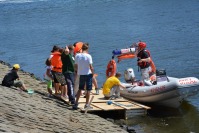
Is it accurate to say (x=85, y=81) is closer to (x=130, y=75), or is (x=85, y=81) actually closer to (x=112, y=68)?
(x=112, y=68)

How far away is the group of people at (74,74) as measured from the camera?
525 inches

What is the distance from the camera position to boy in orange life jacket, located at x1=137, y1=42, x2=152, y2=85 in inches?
657

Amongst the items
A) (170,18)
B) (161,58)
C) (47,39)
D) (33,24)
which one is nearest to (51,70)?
(161,58)

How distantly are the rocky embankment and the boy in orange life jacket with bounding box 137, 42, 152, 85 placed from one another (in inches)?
133

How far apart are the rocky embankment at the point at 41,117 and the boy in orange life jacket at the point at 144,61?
3.39 meters

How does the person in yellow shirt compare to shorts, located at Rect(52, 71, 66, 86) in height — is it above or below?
below

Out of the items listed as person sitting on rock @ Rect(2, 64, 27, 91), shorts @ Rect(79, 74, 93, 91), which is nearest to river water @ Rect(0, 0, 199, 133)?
shorts @ Rect(79, 74, 93, 91)

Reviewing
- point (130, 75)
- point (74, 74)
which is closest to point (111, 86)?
point (130, 75)

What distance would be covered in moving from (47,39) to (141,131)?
24214 millimetres

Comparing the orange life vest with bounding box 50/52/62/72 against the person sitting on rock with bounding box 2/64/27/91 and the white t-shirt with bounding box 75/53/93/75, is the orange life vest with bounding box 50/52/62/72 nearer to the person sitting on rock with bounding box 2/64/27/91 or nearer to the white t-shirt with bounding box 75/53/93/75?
the person sitting on rock with bounding box 2/64/27/91

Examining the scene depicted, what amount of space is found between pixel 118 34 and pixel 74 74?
940 inches

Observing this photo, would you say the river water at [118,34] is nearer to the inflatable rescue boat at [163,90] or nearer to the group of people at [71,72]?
the inflatable rescue boat at [163,90]

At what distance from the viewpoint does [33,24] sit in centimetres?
4762

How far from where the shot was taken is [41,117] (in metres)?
12.1
